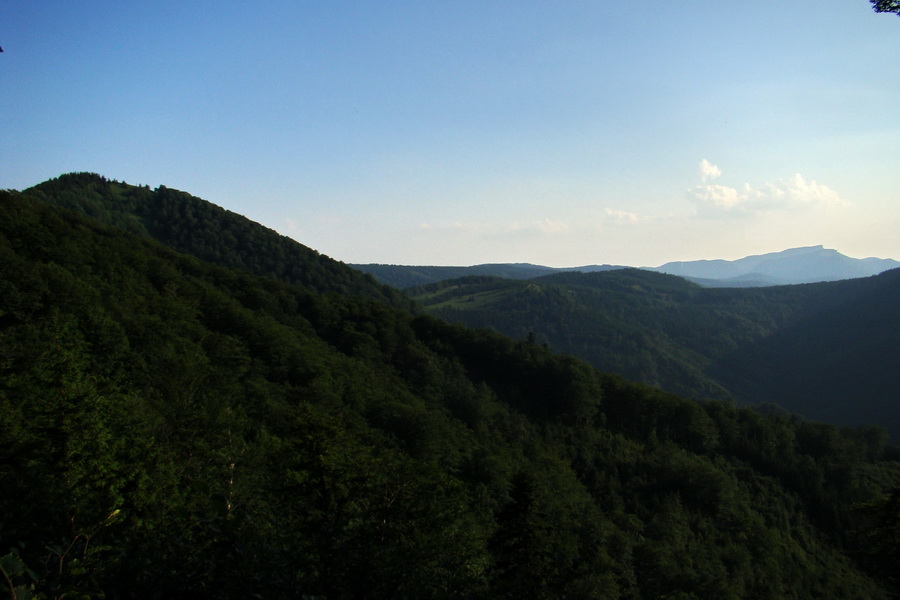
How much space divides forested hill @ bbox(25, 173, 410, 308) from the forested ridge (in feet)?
277

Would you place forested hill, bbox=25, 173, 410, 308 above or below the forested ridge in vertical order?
above

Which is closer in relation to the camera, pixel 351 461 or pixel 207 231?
pixel 351 461

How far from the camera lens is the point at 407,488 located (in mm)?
12930

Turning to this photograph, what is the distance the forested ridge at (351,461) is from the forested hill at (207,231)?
84.3 meters

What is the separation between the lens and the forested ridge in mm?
8812

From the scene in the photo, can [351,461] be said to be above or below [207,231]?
below

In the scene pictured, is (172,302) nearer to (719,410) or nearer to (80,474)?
(80,474)

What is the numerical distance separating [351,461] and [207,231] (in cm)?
17417

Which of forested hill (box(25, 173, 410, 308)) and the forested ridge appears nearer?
the forested ridge

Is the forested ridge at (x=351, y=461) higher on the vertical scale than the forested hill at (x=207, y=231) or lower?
lower

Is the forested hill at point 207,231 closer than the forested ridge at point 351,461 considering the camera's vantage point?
No

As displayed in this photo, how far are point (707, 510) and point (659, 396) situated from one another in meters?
20.9

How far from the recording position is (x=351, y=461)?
46.5 ft

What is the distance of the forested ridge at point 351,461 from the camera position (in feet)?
28.9
